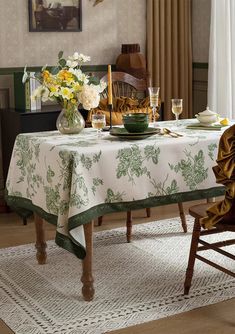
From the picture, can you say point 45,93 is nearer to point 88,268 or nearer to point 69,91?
point 69,91

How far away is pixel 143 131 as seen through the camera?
3.70 meters

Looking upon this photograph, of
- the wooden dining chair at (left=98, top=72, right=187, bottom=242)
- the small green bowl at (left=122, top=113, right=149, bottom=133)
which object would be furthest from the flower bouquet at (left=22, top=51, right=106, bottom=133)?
the wooden dining chair at (left=98, top=72, right=187, bottom=242)

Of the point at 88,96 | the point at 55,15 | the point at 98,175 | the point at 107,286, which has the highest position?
the point at 55,15

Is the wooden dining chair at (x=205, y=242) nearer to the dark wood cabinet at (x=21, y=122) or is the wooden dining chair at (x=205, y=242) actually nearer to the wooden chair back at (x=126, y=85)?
the dark wood cabinet at (x=21, y=122)

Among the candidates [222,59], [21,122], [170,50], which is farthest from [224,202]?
[170,50]

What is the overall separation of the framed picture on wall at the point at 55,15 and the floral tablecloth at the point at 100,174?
72.6 inches

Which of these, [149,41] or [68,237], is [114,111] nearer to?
[149,41]

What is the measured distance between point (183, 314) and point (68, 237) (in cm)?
68

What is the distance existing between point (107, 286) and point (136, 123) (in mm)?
896

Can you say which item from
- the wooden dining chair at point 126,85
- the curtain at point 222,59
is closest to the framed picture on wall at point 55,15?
the wooden dining chair at point 126,85

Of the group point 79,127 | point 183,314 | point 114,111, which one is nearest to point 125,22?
point 114,111

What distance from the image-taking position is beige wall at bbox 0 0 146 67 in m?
5.31

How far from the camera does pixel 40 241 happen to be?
13.1 feet

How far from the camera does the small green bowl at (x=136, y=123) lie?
3.66m
